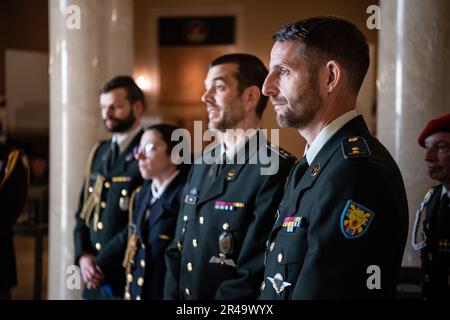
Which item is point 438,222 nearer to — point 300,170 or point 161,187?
point 300,170

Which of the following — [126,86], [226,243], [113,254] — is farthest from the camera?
[126,86]

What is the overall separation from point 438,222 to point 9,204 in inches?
92.9

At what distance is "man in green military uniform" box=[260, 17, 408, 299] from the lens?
1387 mm

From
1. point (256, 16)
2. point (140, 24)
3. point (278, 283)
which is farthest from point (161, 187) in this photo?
point (140, 24)

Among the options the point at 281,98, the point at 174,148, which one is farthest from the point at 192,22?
the point at 281,98

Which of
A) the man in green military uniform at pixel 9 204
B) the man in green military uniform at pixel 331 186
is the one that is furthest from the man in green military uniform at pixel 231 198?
the man in green military uniform at pixel 9 204

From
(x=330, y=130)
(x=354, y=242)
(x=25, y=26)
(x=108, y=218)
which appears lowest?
(x=108, y=218)

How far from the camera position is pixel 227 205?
2.25 m

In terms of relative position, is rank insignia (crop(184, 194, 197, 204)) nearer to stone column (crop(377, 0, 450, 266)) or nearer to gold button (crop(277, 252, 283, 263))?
gold button (crop(277, 252, 283, 263))

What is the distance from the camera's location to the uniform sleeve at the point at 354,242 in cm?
138

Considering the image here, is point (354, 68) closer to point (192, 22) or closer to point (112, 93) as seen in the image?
point (112, 93)

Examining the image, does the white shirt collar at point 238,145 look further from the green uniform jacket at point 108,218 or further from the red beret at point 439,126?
the green uniform jacket at point 108,218

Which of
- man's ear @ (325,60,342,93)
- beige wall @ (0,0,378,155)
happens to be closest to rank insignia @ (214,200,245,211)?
man's ear @ (325,60,342,93)
